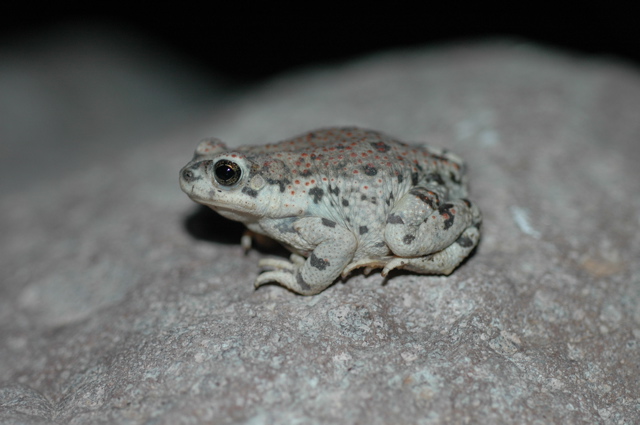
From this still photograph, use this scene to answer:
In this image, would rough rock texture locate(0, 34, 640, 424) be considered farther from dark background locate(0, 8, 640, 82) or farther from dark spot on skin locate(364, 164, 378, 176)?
dark background locate(0, 8, 640, 82)

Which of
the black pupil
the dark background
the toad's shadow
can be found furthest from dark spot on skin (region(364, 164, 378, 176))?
the dark background

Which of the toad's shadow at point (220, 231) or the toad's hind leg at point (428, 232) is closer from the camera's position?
the toad's hind leg at point (428, 232)

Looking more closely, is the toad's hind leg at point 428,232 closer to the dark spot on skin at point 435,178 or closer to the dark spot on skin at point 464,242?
the dark spot on skin at point 464,242

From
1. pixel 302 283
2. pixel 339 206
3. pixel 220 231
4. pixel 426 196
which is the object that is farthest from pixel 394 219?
pixel 220 231

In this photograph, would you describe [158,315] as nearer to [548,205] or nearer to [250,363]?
[250,363]

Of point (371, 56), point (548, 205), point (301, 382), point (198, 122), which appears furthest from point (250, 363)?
point (371, 56)

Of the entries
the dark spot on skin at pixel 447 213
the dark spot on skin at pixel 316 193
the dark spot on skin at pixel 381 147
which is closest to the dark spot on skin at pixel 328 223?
Answer: the dark spot on skin at pixel 316 193

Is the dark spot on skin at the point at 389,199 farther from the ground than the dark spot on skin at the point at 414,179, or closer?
closer

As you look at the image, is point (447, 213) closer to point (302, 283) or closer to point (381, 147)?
point (381, 147)
